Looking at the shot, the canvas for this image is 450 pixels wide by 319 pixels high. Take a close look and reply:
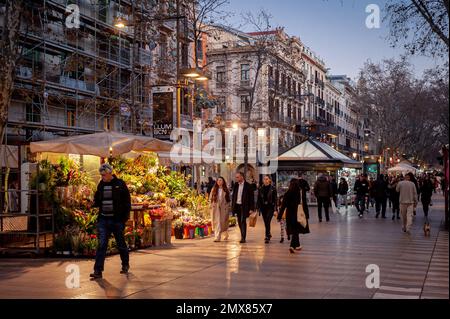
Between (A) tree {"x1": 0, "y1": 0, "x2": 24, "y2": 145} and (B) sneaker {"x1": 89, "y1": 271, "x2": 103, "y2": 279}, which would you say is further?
(A) tree {"x1": 0, "y1": 0, "x2": 24, "y2": 145}

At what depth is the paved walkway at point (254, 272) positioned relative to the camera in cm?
850

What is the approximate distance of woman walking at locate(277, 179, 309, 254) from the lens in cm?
1352

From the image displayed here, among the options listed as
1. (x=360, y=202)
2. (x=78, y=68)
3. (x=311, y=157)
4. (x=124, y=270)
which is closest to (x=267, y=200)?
(x=124, y=270)

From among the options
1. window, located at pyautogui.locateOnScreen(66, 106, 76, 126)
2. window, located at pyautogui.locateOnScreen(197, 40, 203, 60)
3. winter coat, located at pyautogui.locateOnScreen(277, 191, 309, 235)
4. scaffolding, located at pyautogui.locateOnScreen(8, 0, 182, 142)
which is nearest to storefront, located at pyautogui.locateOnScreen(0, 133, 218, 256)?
winter coat, located at pyautogui.locateOnScreen(277, 191, 309, 235)

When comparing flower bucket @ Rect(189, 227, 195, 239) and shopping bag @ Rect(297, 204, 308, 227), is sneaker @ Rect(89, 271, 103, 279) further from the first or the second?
flower bucket @ Rect(189, 227, 195, 239)

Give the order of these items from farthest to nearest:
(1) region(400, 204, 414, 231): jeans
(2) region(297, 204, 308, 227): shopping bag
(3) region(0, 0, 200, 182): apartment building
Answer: (3) region(0, 0, 200, 182): apartment building → (1) region(400, 204, 414, 231): jeans → (2) region(297, 204, 308, 227): shopping bag

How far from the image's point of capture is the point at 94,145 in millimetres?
13828

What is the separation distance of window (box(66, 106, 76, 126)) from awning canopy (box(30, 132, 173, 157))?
2078cm

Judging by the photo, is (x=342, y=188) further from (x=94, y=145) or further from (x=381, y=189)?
(x=94, y=145)

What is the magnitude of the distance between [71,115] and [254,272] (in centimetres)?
2666

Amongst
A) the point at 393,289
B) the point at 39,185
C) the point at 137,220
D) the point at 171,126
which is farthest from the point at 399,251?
the point at 171,126

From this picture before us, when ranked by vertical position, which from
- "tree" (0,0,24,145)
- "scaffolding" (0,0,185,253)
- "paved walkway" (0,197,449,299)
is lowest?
"paved walkway" (0,197,449,299)

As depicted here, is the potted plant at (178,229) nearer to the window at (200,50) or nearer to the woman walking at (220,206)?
the woman walking at (220,206)
